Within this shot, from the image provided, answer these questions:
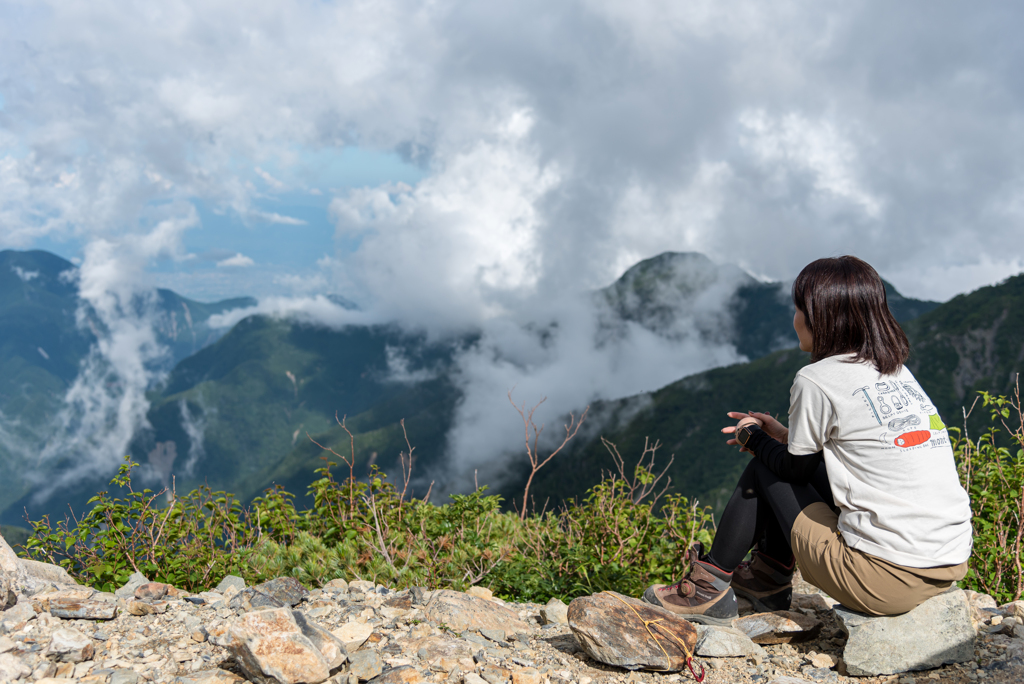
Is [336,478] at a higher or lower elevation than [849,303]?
lower

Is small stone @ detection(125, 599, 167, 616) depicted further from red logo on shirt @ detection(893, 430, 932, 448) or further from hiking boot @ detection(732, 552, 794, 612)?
red logo on shirt @ detection(893, 430, 932, 448)

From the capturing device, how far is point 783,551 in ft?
12.9

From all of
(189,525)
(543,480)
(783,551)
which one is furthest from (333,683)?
(543,480)

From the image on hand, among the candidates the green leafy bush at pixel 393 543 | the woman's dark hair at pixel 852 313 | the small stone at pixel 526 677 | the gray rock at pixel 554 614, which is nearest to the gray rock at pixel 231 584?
the green leafy bush at pixel 393 543

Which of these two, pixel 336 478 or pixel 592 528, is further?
A: pixel 336 478

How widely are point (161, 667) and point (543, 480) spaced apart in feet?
391

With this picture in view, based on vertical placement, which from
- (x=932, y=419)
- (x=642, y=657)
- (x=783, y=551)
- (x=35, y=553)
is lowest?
(x=35, y=553)

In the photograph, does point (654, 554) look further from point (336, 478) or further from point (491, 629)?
point (336, 478)

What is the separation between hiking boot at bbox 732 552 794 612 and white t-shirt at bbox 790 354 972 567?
0.98 metres

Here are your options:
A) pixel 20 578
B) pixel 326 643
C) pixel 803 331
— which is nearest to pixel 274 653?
pixel 326 643

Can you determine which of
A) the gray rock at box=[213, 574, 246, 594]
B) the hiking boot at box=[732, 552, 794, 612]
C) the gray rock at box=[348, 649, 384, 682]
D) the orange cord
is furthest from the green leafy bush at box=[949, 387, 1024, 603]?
the gray rock at box=[213, 574, 246, 594]

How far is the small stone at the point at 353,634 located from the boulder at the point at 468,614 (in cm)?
48

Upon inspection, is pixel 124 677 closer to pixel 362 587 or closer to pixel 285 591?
pixel 285 591

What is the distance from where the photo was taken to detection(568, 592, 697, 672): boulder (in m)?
3.41
